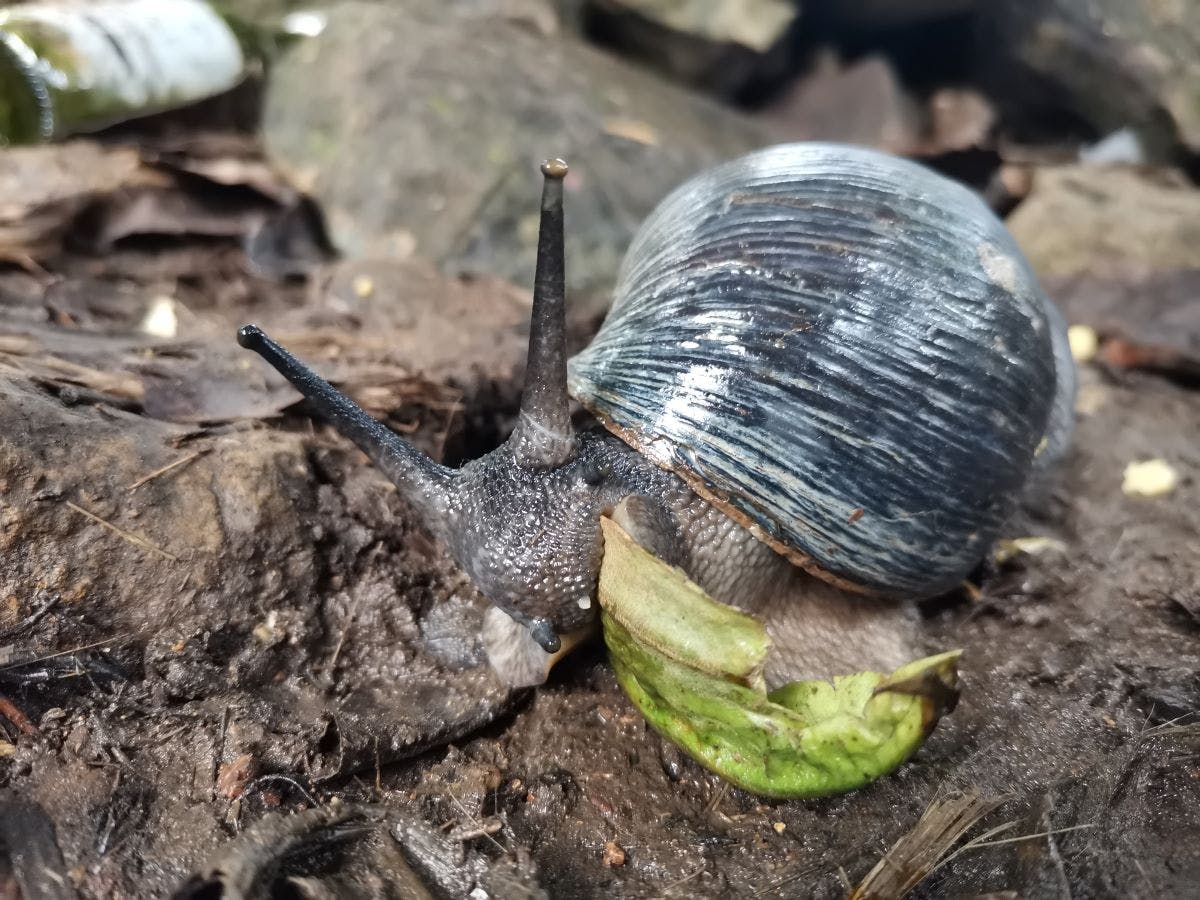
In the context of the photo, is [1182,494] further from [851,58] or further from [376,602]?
[851,58]

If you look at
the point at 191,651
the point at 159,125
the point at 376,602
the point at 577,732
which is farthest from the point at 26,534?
the point at 159,125

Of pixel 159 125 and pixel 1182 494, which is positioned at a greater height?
pixel 1182 494

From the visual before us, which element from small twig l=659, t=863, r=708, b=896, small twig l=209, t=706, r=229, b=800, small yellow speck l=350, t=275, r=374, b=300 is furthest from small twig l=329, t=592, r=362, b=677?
small yellow speck l=350, t=275, r=374, b=300

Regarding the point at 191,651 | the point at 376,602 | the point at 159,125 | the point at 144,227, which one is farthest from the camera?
the point at 159,125

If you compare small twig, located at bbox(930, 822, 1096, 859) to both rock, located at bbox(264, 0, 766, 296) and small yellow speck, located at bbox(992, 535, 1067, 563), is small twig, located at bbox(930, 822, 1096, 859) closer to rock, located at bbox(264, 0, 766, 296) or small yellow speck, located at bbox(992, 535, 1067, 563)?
small yellow speck, located at bbox(992, 535, 1067, 563)

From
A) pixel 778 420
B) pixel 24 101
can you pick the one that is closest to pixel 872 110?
pixel 778 420

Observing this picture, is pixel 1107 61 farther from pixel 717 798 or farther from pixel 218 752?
pixel 218 752
